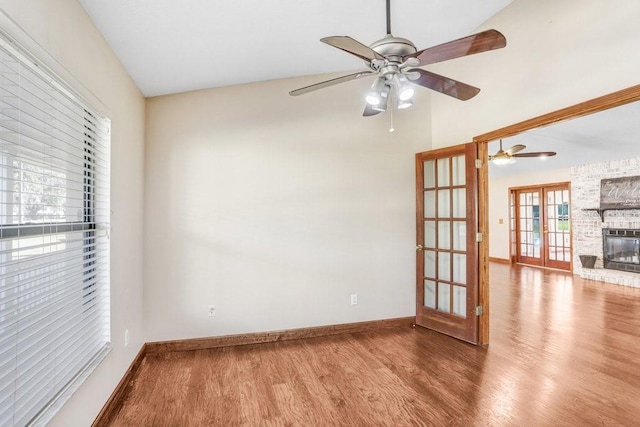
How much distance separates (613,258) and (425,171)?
5677mm

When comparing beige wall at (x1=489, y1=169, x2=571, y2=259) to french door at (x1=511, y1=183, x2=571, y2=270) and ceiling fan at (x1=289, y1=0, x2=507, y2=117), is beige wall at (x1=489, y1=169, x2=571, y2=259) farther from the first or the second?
ceiling fan at (x1=289, y1=0, x2=507, y2=117)

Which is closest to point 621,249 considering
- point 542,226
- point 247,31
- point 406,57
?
point 542,226

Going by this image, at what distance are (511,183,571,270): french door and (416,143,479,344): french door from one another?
5928 mm

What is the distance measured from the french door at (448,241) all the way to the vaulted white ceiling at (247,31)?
1331 mm

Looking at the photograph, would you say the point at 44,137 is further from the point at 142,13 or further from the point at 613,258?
the point at 613,258

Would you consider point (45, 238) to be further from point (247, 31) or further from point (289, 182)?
point (289, 182)

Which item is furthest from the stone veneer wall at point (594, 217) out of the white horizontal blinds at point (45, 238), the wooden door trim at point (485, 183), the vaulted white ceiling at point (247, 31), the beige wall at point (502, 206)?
the white horizontal blinds at point (45, 238)

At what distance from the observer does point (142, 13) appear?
6.28 ft

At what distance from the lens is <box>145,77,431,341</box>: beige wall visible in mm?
3197

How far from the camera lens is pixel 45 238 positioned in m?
1.58

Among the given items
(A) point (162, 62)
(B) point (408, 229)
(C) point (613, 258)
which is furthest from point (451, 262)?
(C) point (613, 258)

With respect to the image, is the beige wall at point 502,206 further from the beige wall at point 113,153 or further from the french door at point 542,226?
the beige wall at point 113,153

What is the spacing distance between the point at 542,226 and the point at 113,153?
9.38 m

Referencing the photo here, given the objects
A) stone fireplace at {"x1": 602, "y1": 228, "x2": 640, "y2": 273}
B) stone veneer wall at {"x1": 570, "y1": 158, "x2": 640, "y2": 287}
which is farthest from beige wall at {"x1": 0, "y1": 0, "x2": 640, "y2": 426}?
stone fireplace at {"x1": 602, "y1": 228, "x2": 640, "y2": 273}
